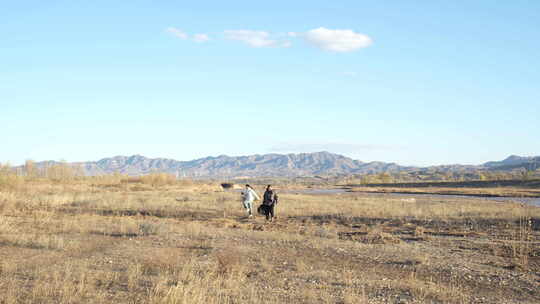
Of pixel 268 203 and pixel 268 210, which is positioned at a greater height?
pixel 268 203

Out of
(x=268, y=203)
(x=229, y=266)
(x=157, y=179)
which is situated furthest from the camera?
(x=157, y=179)

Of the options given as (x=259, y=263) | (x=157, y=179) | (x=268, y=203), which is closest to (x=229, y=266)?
(x=259, y=263)

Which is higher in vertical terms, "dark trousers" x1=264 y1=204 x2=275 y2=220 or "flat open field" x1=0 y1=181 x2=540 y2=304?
"dark trousers" x1=264 y1=204 x2=275 y2=220

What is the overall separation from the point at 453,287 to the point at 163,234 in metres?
10.4

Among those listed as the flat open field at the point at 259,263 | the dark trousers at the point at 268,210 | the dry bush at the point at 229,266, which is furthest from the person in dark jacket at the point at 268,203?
the dry bush at the point at 229,266

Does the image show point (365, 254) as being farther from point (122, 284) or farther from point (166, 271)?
point (122, 284)

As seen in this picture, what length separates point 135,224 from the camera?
64.3 ft

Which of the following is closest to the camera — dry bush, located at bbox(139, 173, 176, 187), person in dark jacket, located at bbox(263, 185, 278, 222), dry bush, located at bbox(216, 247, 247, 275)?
dry bush, located at bbox(216, 247, 247, 275)

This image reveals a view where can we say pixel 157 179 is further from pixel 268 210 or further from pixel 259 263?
pixel 259 263

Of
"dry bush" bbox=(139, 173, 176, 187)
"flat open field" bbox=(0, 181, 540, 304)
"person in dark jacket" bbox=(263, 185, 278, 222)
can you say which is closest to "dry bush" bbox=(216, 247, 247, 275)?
"flat open field" bbox=(0, 181, 540, 304)

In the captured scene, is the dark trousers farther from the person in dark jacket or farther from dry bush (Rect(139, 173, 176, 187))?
dry bush (Rect(139, 173, 176, 187))

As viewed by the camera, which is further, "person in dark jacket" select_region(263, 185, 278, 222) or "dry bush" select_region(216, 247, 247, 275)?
"person in dark jacket" select_region(263, 185, 278, 222)

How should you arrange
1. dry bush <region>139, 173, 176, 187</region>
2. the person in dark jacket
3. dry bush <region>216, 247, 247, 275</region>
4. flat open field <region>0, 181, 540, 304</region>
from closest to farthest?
flat open field <region>0, 181, 540, 304</region>
dry bush <region>216, 247, 247, 275</region>
the person in dark jacket
dry bush <region>139, 173, 176, 187</region>

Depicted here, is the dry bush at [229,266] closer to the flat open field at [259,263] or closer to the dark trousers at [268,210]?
the flat open field at [259,263]
